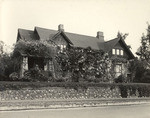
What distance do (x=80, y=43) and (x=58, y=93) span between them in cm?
1504

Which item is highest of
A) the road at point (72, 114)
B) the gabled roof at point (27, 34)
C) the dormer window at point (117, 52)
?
the gabled roof at point (27, 34)

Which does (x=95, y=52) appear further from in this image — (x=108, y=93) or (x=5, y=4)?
(x=5, y=4)

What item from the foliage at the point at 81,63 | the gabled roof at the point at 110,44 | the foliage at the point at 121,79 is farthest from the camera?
the gabled roof at the point at 110,44

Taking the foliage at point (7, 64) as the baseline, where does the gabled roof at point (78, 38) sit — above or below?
above

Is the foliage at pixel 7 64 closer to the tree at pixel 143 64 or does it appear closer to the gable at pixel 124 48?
the gable at pixel 124 48

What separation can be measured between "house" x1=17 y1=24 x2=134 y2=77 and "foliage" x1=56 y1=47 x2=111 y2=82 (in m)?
1.70

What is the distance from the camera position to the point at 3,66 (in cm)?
2770

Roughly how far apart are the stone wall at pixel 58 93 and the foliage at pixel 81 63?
538cm

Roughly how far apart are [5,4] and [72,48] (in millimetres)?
21008

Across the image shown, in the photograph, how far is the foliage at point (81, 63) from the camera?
96.7 ft

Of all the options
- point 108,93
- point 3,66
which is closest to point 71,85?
Result: point 108,93

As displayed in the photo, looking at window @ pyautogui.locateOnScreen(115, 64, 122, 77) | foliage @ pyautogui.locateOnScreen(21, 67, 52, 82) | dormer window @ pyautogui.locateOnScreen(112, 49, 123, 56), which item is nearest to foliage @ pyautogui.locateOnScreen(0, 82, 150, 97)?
foliage @ pyautogui.locateOnScreen(21, 67, 52, 82)

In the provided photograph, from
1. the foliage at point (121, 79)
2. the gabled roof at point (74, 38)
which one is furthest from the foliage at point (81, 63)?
the foliage at point (121, 79)

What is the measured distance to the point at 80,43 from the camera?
116ft
